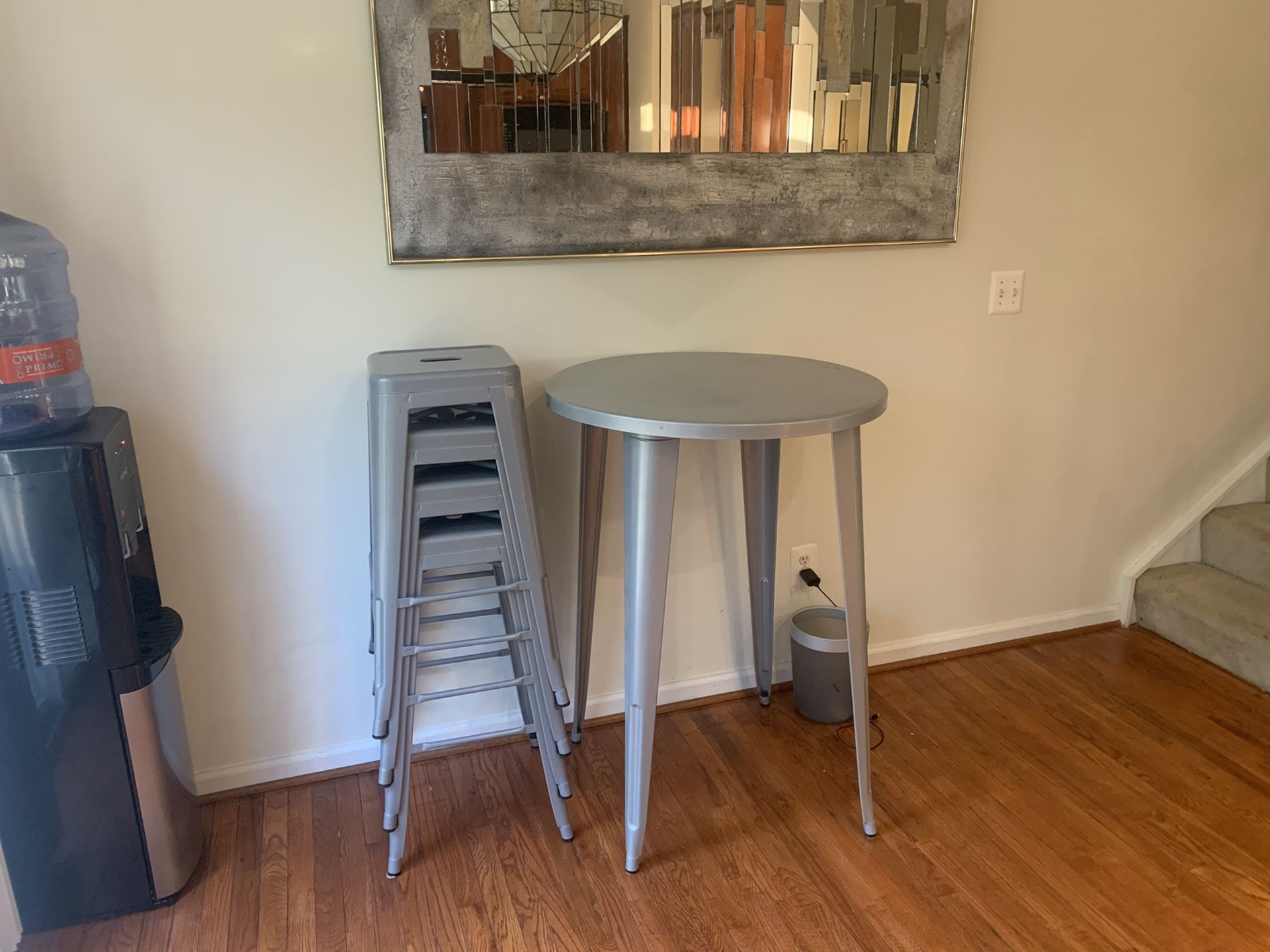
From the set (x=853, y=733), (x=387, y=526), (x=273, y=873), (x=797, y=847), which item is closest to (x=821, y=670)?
(x=853, y=733)

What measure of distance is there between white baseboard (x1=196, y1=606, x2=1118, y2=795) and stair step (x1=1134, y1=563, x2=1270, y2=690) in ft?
0.42

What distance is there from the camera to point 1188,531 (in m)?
2.61

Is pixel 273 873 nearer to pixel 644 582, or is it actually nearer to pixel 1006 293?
pixel 644 582

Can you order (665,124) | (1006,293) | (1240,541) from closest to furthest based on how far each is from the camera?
(665,124), (1006,293), (1240,541)

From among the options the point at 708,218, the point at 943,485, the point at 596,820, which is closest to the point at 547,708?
the point at 596,820

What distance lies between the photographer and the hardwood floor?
5.04 feet

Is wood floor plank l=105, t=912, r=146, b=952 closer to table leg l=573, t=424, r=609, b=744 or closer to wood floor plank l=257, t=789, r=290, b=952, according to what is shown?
wood floor plank l=257, t=789, r=290, b=952

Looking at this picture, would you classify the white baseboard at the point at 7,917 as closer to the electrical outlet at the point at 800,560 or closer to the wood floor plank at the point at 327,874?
the wood floor plank at the point at 327,874

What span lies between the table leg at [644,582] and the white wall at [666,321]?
467 millimetres

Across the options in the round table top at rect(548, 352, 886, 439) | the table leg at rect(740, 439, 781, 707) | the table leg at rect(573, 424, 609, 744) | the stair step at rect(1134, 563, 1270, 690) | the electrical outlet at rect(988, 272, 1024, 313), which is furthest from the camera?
the stair step at rect(1134, 563, 1270, 690)

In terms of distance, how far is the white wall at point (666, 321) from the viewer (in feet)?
5.07

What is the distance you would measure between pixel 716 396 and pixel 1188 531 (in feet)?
6.14

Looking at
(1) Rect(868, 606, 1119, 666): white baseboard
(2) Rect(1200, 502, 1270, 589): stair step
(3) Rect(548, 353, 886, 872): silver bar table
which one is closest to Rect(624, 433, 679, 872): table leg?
(3) Rect(548, 353, 886, 872): silver bar table

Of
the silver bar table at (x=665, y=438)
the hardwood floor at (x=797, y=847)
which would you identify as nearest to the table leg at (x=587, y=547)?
the silver bar table at (x=665, y=438)
